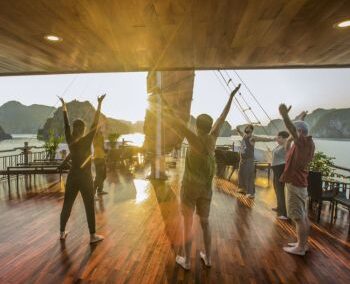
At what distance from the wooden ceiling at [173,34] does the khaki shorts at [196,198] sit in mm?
1926

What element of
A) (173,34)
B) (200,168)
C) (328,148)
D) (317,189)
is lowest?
(328,148)

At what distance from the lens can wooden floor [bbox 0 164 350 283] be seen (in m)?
2.94

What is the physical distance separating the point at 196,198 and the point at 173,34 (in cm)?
214

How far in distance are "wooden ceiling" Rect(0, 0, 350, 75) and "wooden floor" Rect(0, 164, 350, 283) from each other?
2960mm

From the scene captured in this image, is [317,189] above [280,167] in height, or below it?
below

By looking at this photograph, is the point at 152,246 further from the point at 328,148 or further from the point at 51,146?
the point at 328,148

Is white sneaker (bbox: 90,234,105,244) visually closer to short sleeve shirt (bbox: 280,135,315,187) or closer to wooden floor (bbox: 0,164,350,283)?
wooden floor (bbox: 0,164,350,283)

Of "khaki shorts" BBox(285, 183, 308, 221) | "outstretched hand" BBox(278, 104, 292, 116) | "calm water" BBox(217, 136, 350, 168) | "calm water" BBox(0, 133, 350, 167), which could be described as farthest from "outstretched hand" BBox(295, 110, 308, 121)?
"calm water" BBox(217, 136, 350, 168)

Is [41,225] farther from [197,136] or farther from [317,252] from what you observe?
[317,252]

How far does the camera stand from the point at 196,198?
287cm

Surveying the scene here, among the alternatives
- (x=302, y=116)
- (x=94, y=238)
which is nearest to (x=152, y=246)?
(x=94, y=238)

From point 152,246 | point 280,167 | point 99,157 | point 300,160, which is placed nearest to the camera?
point 300,160

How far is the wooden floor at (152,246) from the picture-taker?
116 inches

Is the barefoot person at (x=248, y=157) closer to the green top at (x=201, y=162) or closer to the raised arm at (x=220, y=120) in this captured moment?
the raised arm at (x=220, y=120)
